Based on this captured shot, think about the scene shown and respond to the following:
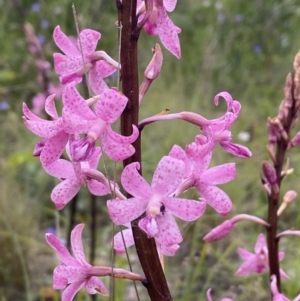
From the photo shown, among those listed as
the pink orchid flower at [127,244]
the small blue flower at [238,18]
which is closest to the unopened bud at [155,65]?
the pink orchid flower at [127,244]

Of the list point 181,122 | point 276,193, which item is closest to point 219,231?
point 276,193

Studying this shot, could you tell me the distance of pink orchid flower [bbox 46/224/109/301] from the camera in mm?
1021

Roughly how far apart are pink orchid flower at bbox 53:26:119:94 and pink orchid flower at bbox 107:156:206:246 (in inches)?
10.0

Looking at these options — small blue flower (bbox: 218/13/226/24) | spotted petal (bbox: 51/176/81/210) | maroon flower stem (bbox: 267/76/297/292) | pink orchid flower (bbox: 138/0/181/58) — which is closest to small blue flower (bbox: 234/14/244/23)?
small blue flower (bbox: 218/13/226/24)

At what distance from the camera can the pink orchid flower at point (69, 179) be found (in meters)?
1.04

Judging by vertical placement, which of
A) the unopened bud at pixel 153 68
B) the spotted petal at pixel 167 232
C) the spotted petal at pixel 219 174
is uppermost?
the unopened bud at pixel 153 68

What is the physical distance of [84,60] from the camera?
108cm

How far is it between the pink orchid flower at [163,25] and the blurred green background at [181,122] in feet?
5.01

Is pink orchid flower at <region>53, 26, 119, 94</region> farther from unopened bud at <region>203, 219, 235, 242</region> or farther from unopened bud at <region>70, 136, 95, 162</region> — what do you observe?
unopened bud at <region>203, 219, 235, 242</region>

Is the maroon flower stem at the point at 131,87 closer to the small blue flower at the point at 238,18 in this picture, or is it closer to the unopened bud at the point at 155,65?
the unopened bud at the point at 155,65

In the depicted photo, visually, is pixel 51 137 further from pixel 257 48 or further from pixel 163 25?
pixel 257 48

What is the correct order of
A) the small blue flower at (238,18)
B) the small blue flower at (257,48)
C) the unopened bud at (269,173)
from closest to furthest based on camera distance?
the unopened bud at (269,173)
the small blue flower at (257,48)
the small blue flower at (238,18)

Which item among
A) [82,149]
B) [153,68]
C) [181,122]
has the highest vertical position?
[153,68]

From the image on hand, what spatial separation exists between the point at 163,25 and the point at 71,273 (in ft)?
1.64
